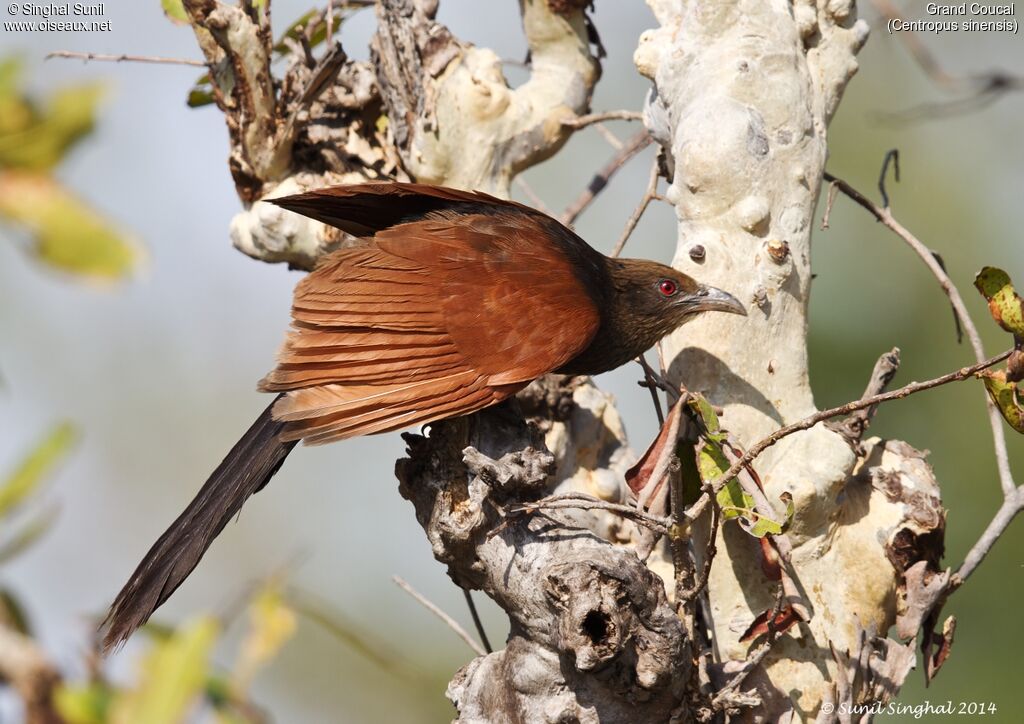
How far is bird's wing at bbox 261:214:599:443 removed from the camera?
2480 millimetres

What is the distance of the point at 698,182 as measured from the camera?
2.57 meters

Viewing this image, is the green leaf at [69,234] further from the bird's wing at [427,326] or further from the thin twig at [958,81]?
the bird's wing at [427,326]

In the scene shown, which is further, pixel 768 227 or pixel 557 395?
pixel 557 395

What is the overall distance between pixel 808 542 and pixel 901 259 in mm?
3736

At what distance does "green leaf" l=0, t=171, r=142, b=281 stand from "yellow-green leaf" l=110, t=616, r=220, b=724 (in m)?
0.20

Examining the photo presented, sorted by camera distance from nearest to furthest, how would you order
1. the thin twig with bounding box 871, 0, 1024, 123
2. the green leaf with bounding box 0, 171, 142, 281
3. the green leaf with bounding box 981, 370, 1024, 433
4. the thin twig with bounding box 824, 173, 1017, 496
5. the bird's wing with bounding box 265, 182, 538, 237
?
1. the green leaf with bounding box 0, 171, 142, 281
2. the thin twig with bounding box 871, 0, 1024, 123
3. the green leaf with bounding box 981, 370, 1024, 433
4. the thin twig with bounding box 824, 173, 1017, 496
5. the bird's wing with bounding box 265, 182, 538, 237

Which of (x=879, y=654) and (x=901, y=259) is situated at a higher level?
(x=901, y=259)

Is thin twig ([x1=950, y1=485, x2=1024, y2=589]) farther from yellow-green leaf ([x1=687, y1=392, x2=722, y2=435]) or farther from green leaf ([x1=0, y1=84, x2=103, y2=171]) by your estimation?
green leaf ([x1=0, y1=84, x2=103, y2=171])

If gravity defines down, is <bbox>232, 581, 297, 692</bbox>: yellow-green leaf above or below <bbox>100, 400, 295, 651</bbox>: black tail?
above

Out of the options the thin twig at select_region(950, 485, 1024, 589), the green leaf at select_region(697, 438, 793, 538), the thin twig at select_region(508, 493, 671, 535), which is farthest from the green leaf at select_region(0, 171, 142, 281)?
the thin twig at select_region(950, 485, 1024, 589)

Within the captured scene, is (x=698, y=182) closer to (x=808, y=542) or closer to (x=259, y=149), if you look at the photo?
(x=808, y=542)

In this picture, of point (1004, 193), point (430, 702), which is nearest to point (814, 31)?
point (1004, 193)

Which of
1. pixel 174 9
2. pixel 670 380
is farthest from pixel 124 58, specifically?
pixel 670 380

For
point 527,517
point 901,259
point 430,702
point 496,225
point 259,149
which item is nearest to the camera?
point 527,517
